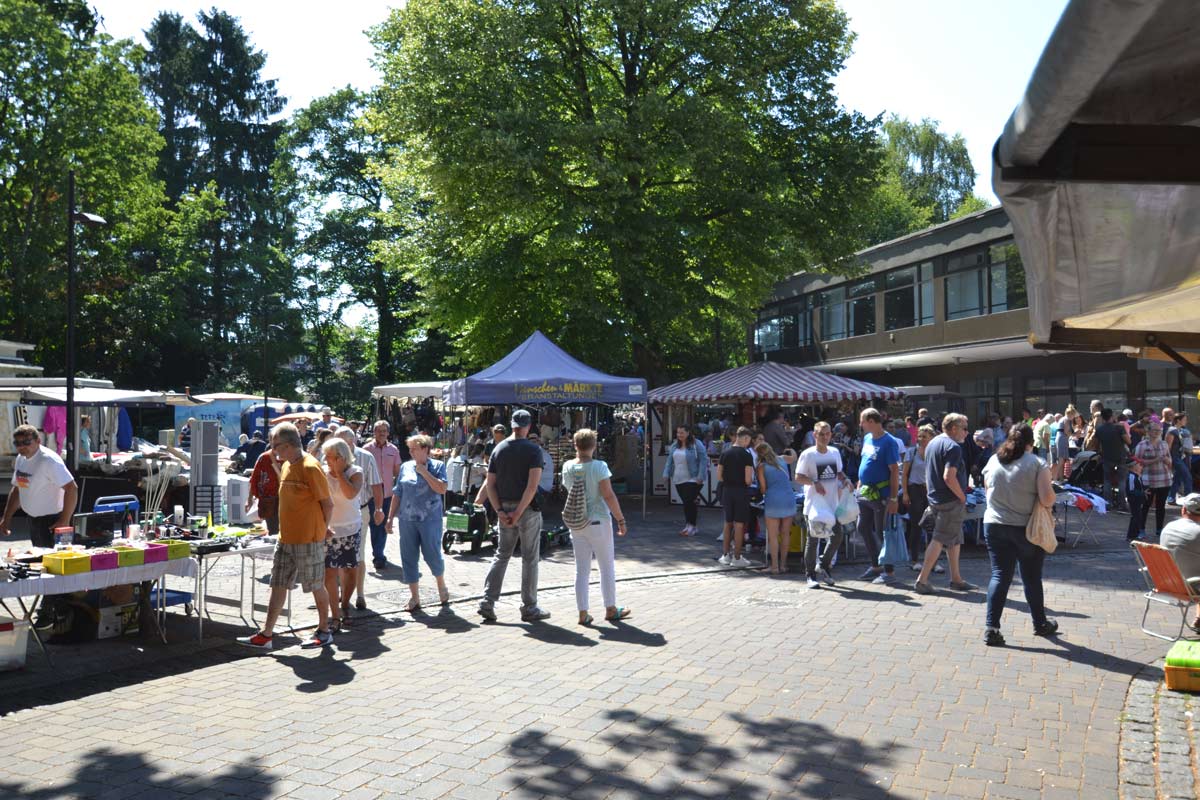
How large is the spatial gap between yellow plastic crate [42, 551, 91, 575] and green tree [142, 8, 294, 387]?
3840 cm

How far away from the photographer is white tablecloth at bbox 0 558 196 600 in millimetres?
6289

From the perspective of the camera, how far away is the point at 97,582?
6727mm

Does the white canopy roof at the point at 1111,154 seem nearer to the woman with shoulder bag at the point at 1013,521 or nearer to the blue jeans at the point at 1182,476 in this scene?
the woman with shoulder bag at the point at 1013,521

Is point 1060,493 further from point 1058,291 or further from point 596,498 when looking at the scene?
point 1058,291

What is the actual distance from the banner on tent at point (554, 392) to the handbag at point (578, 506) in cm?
731

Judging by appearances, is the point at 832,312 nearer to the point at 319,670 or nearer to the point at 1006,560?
the point at 1006,560

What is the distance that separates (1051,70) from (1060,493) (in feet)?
39.8

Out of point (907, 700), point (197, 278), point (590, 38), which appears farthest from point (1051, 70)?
point (197, 278)

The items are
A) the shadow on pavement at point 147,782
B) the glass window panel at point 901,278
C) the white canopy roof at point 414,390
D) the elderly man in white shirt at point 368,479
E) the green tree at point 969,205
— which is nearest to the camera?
the shadow on pavement at point 147,782

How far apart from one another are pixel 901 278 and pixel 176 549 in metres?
31.9

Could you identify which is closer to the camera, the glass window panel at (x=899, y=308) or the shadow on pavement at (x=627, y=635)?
the shadow on pavement at (x=627, y=635)

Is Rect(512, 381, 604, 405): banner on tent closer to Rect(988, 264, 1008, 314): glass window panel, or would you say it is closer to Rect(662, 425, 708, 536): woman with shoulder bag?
Rect(662, 425, 708, 536): woman with shoulder bag

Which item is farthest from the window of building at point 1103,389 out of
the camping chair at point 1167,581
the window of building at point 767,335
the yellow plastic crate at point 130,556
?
the yellow plastic crate at point 130,556

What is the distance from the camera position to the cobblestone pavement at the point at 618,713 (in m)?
4.56
